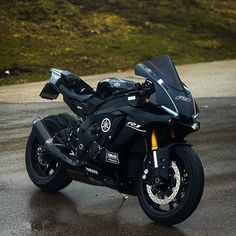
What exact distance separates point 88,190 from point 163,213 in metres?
1.48

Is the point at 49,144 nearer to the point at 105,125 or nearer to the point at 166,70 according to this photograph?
the point at 105,125

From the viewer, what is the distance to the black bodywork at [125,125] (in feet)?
17.5

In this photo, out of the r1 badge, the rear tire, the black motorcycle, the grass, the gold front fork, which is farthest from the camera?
the grass

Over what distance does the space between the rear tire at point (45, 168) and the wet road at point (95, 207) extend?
114mm

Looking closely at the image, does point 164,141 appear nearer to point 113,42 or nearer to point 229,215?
point 229,215

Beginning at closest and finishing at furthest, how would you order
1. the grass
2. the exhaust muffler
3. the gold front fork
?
the gold front fork
the exhaust muffler
the grass

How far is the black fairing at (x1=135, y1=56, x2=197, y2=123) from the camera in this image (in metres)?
5.27

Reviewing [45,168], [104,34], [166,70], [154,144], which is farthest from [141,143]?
[104,34]

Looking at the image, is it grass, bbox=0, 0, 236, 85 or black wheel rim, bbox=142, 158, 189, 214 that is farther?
grass, bbox=0, 0, 236, 85

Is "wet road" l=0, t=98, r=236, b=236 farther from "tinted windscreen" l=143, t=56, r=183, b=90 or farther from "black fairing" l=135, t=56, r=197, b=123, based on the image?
"tinted windscreen" l=143, t=56, r=183, b=90

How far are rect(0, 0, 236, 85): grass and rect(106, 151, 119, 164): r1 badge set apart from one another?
42.2ft

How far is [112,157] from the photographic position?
5.69 metres

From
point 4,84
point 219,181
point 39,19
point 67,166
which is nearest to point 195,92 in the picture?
point 4,84

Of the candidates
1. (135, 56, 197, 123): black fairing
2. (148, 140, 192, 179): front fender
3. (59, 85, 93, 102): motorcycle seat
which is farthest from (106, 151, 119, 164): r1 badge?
(59, 85, 93, 102): motorcycle seat
